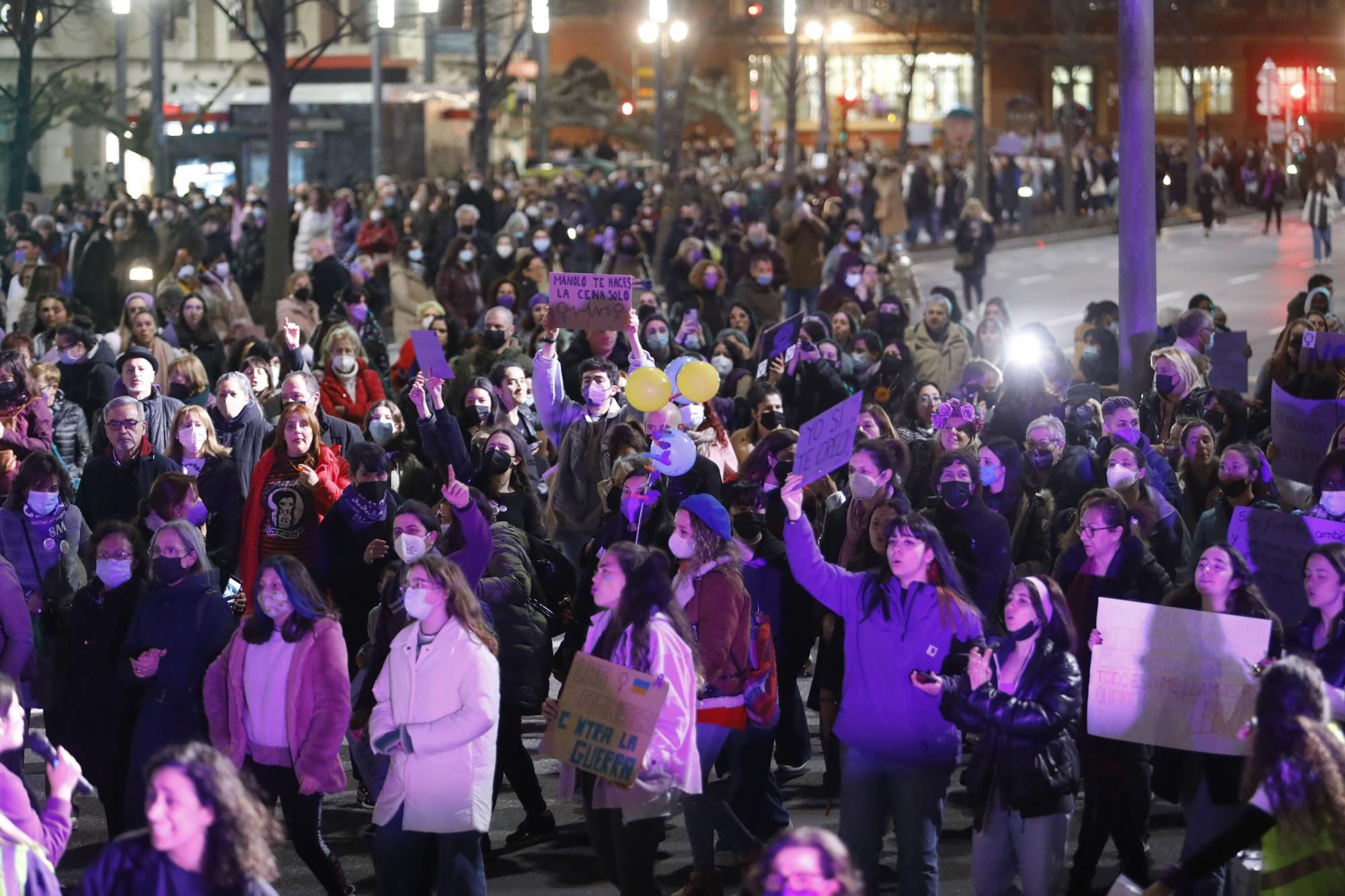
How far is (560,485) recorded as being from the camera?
11.3 m

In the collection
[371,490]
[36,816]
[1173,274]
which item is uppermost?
[1173,274]

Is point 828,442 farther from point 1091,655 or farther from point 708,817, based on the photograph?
point 708,817

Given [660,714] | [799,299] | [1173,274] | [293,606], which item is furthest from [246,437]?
[1173,274]

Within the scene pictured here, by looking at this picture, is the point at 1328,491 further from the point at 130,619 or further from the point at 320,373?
the point at 320,373

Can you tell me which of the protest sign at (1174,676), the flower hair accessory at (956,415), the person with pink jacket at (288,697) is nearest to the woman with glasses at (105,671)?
the person with pink jacket at (288,697)

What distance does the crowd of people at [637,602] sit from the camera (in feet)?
22.8

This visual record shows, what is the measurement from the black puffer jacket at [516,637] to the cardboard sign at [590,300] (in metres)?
4.33

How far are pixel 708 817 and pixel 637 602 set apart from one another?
897mm

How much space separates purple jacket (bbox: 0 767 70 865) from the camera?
604 cm

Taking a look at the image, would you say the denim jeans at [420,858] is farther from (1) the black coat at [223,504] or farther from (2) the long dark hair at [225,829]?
(1) the black coat at [223,504]

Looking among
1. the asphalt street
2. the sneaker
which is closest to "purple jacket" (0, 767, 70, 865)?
the sneaker

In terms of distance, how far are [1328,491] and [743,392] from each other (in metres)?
5.34

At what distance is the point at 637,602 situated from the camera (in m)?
7.24

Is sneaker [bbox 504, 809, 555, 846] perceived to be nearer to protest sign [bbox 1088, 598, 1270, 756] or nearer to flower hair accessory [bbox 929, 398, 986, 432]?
protest sign [bbox 1088, 598, 1270, 756]
